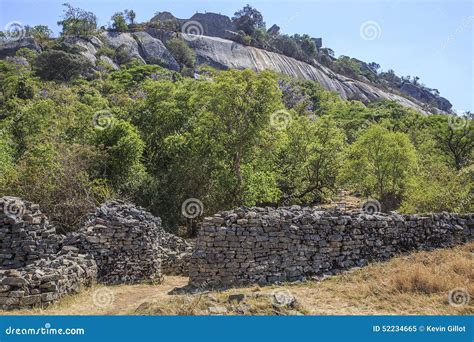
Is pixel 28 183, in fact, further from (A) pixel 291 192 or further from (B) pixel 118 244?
(A) pixel 291 192

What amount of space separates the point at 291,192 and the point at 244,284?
18880 millimetres

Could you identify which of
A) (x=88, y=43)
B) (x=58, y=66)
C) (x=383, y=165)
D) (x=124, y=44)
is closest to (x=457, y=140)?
(x=383, y=165)

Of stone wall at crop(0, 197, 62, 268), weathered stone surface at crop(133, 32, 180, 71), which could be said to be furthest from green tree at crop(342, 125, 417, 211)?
weathered stone surface at crop(133, 32, 180, 71)

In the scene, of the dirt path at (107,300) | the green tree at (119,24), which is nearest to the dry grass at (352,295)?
the dirt path at (107,300)

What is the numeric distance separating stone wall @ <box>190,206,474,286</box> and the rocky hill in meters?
67.9

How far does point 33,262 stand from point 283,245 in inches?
276

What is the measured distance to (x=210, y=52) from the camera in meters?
96.8

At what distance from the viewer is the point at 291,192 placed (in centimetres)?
3039

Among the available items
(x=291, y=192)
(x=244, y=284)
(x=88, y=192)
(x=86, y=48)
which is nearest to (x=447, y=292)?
(x=244, y=284)

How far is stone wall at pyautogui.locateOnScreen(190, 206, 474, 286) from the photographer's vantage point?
12.1 metres

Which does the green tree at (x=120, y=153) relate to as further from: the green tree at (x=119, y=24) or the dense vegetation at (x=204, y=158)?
the green tree at (x=119, y=24)

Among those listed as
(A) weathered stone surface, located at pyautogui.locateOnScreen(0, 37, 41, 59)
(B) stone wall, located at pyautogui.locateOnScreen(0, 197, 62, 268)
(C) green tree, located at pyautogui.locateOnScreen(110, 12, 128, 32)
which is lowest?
(B) stone wall, located at pyautogui.locateOnScreen(0, 197, 62, 268)

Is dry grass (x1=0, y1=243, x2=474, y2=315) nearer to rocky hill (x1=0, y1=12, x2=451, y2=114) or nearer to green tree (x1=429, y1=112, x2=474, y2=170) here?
green tree (x1=429, y1=112, x2=474, y2=170)

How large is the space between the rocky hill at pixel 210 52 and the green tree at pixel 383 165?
5678cm
